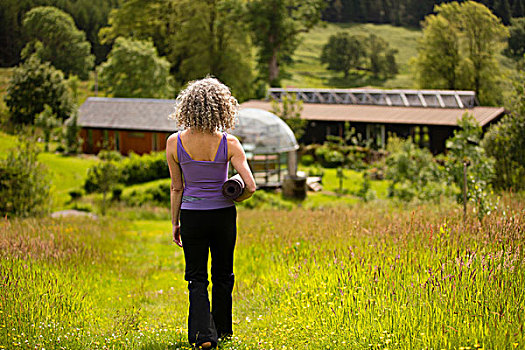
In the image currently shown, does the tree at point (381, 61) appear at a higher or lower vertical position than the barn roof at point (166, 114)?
higher

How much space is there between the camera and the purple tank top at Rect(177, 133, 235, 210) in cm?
437

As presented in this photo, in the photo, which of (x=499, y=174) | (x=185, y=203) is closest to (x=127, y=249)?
(x=185, y=203)

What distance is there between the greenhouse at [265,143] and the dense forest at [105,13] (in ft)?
63.0

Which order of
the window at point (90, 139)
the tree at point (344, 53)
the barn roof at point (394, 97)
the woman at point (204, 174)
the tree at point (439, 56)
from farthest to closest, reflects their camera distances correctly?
the tree at point (344, 53) < the tree at point (439, 56) < the barn roof at point (394, 97) < the window at point (90, 139) < the woman at point (204, 174)

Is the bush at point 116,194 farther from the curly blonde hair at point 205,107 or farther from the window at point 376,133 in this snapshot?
the window at point 376,133

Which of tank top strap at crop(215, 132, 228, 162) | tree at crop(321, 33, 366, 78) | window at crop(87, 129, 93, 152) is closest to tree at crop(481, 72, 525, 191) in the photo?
tank top strap at crop(215, 132, 228, 162)

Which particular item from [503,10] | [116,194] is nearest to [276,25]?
[503,10]

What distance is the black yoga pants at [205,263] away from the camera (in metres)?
4.36

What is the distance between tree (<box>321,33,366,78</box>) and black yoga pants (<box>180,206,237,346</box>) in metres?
71.4

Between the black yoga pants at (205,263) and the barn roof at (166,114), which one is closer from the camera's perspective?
the black yoga pants at (205,263)

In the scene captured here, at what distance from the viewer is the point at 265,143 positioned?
23938 mm

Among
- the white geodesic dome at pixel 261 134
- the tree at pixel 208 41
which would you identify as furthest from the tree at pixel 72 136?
the tree at pixel 208 41

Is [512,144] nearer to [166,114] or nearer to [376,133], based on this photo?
[376,133]

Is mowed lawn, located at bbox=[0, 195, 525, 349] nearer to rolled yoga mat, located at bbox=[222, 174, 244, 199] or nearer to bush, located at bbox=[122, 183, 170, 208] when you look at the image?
rolled yoga mat, located at bbox=[222, 174, 244, 199]
